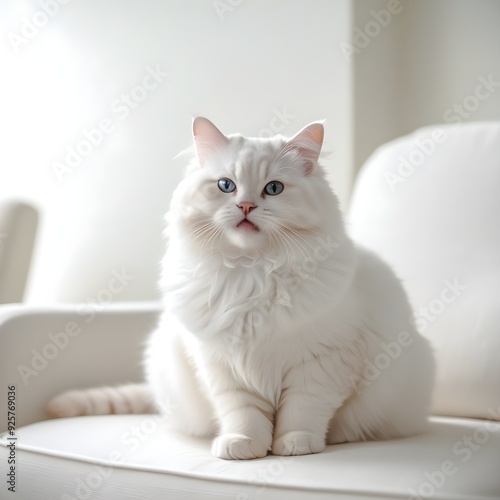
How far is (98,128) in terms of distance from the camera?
301 centimetres

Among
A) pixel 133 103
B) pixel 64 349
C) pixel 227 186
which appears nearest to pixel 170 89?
pixel 133 103

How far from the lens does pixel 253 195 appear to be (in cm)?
130

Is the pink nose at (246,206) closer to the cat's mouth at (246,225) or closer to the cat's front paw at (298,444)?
the cat's mouth at (246,225)

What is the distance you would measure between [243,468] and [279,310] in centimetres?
32

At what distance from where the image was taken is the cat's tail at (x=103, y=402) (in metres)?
1.77

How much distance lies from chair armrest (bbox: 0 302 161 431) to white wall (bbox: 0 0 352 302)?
69 centimetres

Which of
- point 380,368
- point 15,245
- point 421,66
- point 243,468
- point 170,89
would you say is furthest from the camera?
point 170,89

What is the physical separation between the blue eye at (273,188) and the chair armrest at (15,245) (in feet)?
4.07

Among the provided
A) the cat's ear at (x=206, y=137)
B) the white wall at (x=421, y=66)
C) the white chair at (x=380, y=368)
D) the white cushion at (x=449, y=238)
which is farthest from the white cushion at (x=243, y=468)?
Answer: the white wall at (x=421, y=66)

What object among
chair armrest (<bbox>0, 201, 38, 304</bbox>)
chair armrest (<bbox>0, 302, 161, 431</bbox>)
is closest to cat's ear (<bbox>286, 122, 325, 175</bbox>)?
chair armrest (<bbox>0, 302, 161, 431</bbox>)

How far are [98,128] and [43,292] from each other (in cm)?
81

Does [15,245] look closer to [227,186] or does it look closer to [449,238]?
[227,186]

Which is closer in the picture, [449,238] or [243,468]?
[243,468]

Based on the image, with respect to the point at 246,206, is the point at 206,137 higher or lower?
higher
